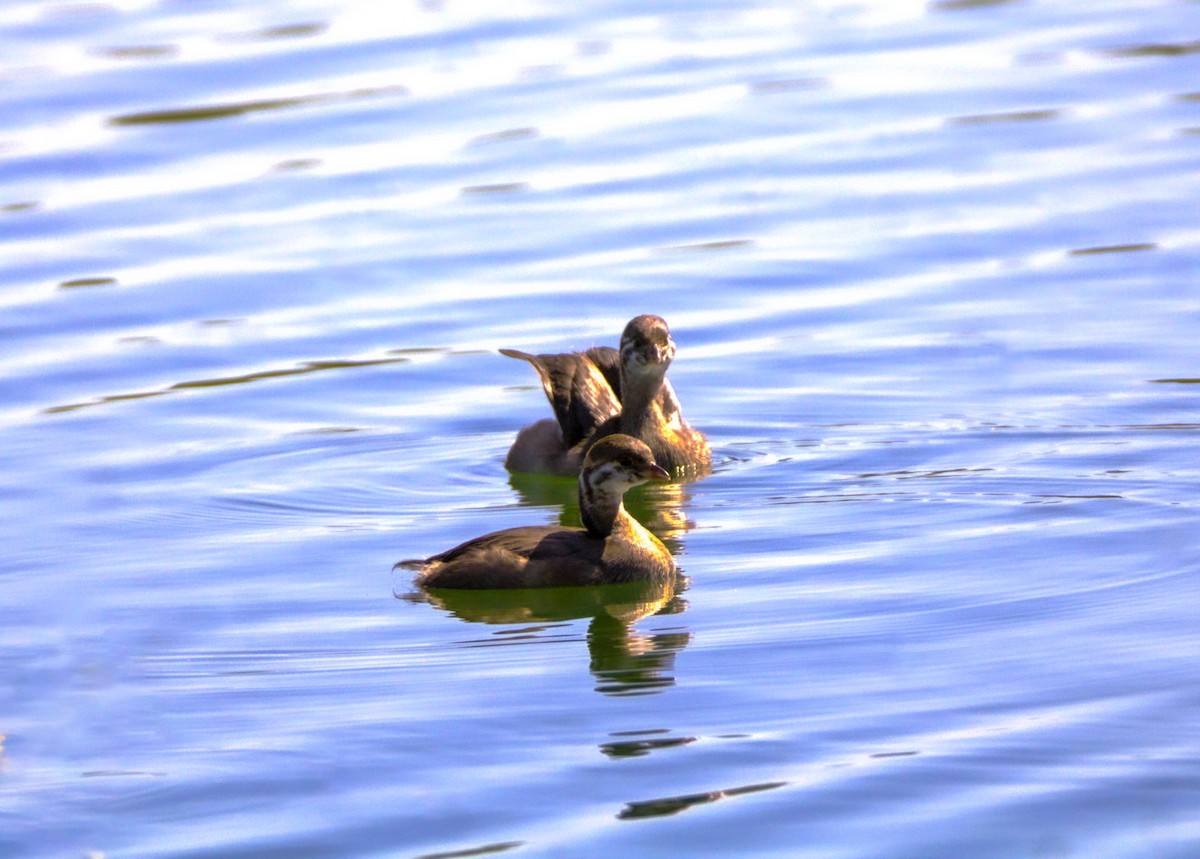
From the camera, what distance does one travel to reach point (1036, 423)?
11578 millimetres

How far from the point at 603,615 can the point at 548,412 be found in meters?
4.15

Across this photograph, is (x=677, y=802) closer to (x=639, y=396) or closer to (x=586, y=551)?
(x=586, y=551)

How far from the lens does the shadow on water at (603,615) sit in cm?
811

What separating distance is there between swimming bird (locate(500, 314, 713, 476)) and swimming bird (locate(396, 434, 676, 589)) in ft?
6.29

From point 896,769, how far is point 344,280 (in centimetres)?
941

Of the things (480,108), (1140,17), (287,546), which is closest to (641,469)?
(287,546)

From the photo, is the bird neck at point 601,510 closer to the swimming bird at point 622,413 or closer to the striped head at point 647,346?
the swimming bird at point 622,413

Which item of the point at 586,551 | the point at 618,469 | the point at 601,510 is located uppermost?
the point at 618,469

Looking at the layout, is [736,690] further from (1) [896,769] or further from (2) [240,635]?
(2) [240,635]

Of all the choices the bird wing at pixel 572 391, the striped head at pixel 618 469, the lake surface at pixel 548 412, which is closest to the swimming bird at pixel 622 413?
the bird wing at pixel 572 391

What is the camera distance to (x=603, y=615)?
29.7 ft

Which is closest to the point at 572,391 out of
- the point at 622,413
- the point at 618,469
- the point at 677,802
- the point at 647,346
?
the point at 622,413

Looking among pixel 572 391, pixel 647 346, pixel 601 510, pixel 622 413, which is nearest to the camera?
pixel 601 510

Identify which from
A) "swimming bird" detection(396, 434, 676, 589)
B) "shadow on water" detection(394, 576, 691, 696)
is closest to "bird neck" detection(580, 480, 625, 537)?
"swimming bird" detection(396, 434, 676, 589)
